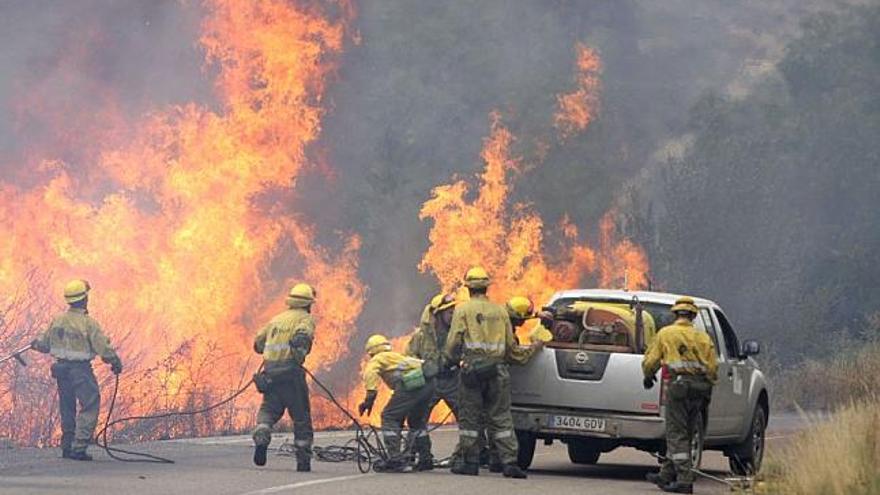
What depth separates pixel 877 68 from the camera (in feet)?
183

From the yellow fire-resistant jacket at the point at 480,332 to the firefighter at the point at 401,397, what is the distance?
0.48 metres

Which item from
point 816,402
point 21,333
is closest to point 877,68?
point 816,402

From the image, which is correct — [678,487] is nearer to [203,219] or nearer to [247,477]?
[247,477]

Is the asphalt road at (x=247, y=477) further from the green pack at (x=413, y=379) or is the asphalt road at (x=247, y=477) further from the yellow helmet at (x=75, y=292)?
the yellow helmet at (x=75, y=292)

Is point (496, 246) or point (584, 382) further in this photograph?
point (496, 246)

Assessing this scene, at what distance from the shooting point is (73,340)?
1781cm

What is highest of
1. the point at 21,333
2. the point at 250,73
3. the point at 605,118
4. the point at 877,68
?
the point at 877,68

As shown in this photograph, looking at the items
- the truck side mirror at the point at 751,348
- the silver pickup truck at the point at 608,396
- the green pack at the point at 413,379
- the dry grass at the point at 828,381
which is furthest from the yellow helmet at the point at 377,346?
the dry grass at the point at 828,381

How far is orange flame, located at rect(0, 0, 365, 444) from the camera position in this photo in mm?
26172

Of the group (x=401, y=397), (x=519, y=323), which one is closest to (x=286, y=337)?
(x=401, y=397)

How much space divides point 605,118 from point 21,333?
24.0 metres

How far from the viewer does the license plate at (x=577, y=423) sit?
16438 millimetres

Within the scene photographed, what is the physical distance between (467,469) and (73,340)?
14.6ft

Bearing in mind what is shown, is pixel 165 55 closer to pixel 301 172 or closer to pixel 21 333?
pixel 301 172
